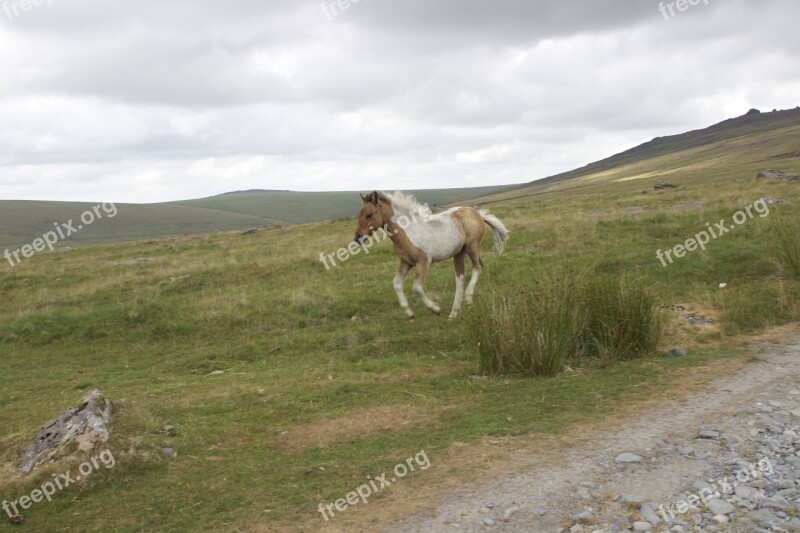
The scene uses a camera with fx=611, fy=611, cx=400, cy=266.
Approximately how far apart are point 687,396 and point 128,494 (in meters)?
6.75

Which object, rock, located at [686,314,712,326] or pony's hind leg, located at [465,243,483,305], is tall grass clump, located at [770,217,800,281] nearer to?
rock, located at [686,314,712,326]

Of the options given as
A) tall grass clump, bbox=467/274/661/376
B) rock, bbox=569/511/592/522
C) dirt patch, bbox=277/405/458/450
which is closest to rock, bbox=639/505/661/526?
rock, bbox=569/511/592/522

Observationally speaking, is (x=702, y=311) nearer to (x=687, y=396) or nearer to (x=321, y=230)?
(x=687, y=396)

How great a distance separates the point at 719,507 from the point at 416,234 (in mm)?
9828

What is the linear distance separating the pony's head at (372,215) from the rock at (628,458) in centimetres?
855

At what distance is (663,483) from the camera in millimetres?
5512

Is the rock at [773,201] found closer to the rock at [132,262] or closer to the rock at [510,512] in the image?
the rock at [510,512]

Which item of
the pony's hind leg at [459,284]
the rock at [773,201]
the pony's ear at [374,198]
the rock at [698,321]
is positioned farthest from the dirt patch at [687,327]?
the rock at [773,201]

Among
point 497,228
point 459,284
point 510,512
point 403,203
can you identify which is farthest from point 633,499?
point 497,228

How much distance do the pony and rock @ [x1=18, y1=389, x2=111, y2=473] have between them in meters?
6.84

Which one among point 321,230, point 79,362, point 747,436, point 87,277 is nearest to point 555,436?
point 747,436

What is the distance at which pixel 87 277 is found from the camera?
26516mm

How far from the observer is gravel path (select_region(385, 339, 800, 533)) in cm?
495

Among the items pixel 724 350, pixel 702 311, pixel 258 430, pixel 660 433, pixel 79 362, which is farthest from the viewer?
pixel 79 362
